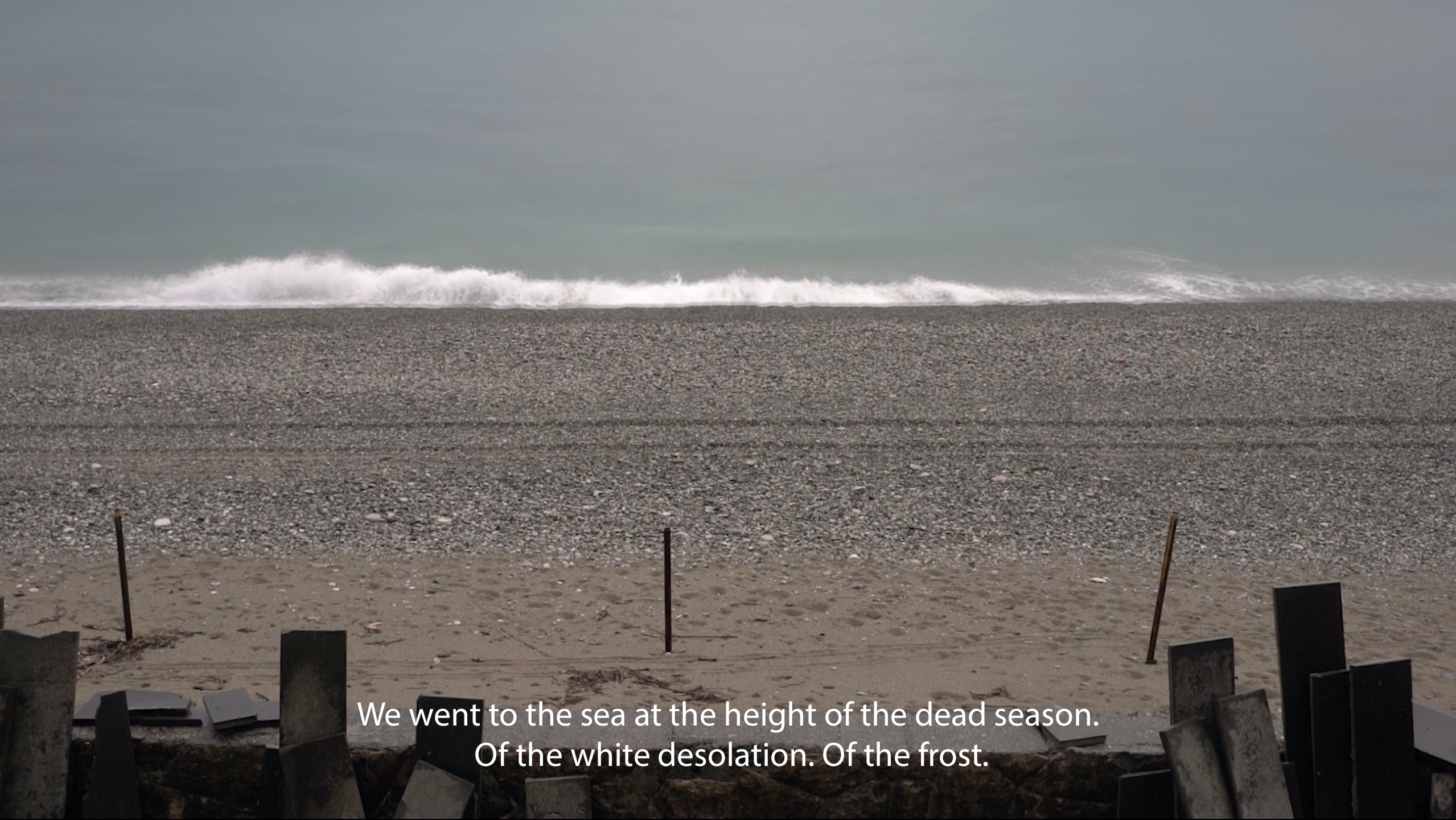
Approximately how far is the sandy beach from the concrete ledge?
1376mm

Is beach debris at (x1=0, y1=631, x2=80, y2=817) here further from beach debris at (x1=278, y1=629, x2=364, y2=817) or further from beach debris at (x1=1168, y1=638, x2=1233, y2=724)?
beach debris at (x1=1168, y1=638, x2=1233, y2=724)

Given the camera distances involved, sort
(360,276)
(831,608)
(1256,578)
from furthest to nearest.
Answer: (360,276), (1256,578), (831,608)

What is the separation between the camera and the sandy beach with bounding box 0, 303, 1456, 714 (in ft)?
19.6

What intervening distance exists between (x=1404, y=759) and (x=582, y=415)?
8.12 m

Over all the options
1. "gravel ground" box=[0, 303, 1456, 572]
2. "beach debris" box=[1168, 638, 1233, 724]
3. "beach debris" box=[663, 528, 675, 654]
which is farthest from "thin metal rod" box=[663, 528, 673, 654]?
"beach debris" box=[1168, 638, 1233, 724]

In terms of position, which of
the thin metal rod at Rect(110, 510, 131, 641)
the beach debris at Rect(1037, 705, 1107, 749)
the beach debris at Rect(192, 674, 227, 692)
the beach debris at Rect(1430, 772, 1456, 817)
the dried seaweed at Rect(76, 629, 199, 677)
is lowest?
the beach debris at Rect(1430, 772, 1456, 817)

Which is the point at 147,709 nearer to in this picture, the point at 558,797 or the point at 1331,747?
the point at 558,797

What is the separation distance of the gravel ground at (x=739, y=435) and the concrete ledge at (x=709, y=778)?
3484 millimetres

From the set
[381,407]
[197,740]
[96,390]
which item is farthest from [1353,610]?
[96,390]

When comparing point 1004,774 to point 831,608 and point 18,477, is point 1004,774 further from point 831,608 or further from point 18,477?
point 18,477

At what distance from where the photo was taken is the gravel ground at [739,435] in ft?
25.9

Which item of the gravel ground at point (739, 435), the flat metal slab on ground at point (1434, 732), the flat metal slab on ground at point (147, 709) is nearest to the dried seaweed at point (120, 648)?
the gravel ground at point (739, 435)

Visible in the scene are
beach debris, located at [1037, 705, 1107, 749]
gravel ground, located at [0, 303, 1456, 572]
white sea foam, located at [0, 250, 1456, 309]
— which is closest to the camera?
beach debris, located at [1037, 705, 1107, 749]

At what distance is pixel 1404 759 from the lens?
3.81 m
